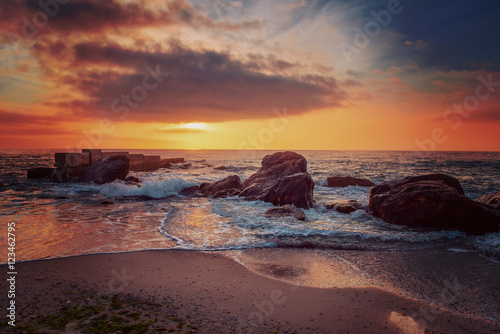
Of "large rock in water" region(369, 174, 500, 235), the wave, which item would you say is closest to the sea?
the wave

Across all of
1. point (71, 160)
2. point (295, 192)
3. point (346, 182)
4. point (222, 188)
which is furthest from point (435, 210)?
point (71, 160)

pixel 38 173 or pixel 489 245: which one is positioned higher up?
pixel 38 173

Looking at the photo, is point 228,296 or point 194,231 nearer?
point 228,296

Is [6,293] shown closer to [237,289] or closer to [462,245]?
[237,289]

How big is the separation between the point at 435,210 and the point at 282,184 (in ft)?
19.3

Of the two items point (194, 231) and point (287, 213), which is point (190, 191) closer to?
point (287, 213)

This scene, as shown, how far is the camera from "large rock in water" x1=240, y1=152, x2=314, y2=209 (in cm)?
1123

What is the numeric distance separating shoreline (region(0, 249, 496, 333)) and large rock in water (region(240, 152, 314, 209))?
637 centimetres

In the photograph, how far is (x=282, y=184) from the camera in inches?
473

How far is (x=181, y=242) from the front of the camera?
6.12 m

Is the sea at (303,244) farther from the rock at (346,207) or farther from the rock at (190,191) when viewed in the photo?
the rock at (190,191)

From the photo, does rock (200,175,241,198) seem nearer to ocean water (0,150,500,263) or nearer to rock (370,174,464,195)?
ocean water (0,150,500,263)

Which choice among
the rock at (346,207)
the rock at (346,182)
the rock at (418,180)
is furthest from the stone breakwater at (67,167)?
the rock at (418,180)

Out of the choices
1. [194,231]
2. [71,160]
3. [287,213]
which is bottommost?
[194,231]
